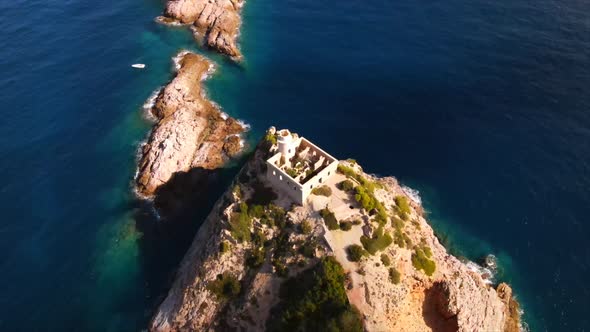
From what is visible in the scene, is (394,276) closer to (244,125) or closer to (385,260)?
(385,260)

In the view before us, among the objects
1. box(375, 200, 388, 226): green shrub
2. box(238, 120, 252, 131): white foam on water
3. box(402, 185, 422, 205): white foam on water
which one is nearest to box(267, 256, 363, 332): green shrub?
box(375, 200, 388, 226): green shrub

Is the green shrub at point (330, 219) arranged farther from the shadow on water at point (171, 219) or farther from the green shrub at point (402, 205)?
the shadow on water at point (171, 219)

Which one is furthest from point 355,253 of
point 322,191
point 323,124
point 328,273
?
point 323,124

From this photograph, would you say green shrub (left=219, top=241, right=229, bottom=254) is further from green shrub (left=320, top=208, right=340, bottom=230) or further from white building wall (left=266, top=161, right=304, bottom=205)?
green shrub (left=320, top=208, right=340, bottom=230)

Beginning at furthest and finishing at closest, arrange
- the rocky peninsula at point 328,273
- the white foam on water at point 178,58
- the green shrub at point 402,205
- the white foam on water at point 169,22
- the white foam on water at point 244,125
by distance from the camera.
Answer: the white foam on water at point 169,22
the white foam on water at point 178,58
the white foam on water at point 244,125
the green shrub at point 402,205
the rocky peninsula at point 328,273

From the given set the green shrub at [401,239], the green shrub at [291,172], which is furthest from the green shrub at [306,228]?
the green shrub at [401,239]

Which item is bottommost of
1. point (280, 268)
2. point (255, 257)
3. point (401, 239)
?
point (255, 257)

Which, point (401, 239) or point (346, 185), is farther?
point (346, 185)
